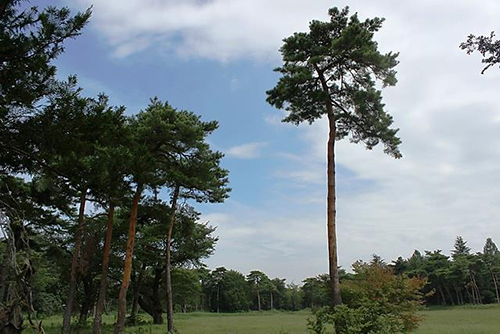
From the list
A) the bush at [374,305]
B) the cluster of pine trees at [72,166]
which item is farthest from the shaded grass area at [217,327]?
the bush at [374,305]

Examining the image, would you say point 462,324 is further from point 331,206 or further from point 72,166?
point 72,166

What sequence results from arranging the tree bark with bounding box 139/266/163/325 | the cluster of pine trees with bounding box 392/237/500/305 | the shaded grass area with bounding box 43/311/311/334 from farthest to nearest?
1. the cluster of pine trees with bounding box 392/237/500/305
2. the tree bark with bounding box 139/266/163/325
3. the shaded grass area with bounding box 43/311/311/334

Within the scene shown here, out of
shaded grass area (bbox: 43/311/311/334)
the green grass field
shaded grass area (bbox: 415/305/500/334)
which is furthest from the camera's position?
shaded grass area (bbox: 43/311/311/334)

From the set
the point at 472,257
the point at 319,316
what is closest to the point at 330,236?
the point at 319,316

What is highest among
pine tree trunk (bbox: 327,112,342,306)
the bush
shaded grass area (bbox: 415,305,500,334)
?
pine tree trunk (bbox: 327,112,342,306)

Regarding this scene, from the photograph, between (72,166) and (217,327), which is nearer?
(72,166)

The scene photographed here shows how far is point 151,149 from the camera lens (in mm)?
16406

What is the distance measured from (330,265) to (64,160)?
30.4ft

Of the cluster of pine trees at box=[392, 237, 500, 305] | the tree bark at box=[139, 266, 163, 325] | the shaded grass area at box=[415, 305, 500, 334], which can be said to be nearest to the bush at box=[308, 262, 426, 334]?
the shaded grass area at box=[415, 305, 500, 334]

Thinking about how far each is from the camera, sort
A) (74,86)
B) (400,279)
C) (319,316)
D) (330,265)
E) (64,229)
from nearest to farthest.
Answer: (74,86) → (319,316) → (330,265) → (400,279) → (64,229)

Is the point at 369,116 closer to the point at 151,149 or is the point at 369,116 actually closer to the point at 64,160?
the point at 151,149

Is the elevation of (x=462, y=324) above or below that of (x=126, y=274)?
below

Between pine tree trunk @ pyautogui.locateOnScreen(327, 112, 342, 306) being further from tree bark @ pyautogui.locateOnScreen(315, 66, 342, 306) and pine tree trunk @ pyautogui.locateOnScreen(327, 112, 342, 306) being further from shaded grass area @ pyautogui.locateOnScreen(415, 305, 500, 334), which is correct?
shaded grass area @ pyautogui.locateOnScreen(415, 305, 500, 334)

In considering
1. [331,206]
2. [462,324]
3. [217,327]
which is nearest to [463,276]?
[462,324]
